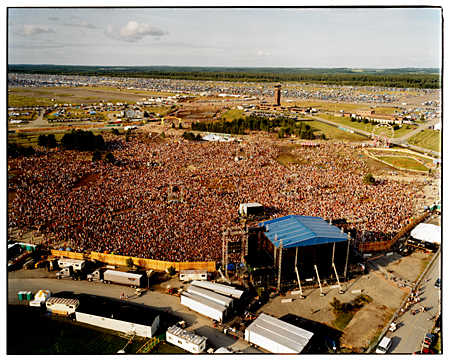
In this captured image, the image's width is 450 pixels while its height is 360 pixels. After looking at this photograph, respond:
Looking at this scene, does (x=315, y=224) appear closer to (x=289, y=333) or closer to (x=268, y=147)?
(x=289, y=333)

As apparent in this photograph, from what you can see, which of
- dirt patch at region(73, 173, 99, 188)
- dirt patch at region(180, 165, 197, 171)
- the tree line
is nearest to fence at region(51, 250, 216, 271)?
dirt patch at region(73, 173, 99, 188)

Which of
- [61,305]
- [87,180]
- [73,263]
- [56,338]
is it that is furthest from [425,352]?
[87,180]

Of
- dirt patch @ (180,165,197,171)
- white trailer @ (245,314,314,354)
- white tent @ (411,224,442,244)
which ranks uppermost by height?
dirt patch @ (180,165,197,171)

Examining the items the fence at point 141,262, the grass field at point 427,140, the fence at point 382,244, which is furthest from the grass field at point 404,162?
the fence at point 141,262

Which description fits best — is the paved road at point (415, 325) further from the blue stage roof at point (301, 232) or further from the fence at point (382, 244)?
the blue stage roof at point (301, 232)

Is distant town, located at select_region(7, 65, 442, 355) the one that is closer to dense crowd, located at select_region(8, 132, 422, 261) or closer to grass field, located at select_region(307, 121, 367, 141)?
dense crowd, located at select_region(8, 132, 422, 261)

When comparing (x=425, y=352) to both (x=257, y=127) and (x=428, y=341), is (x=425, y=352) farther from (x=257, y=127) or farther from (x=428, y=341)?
(x=257, y=127)
